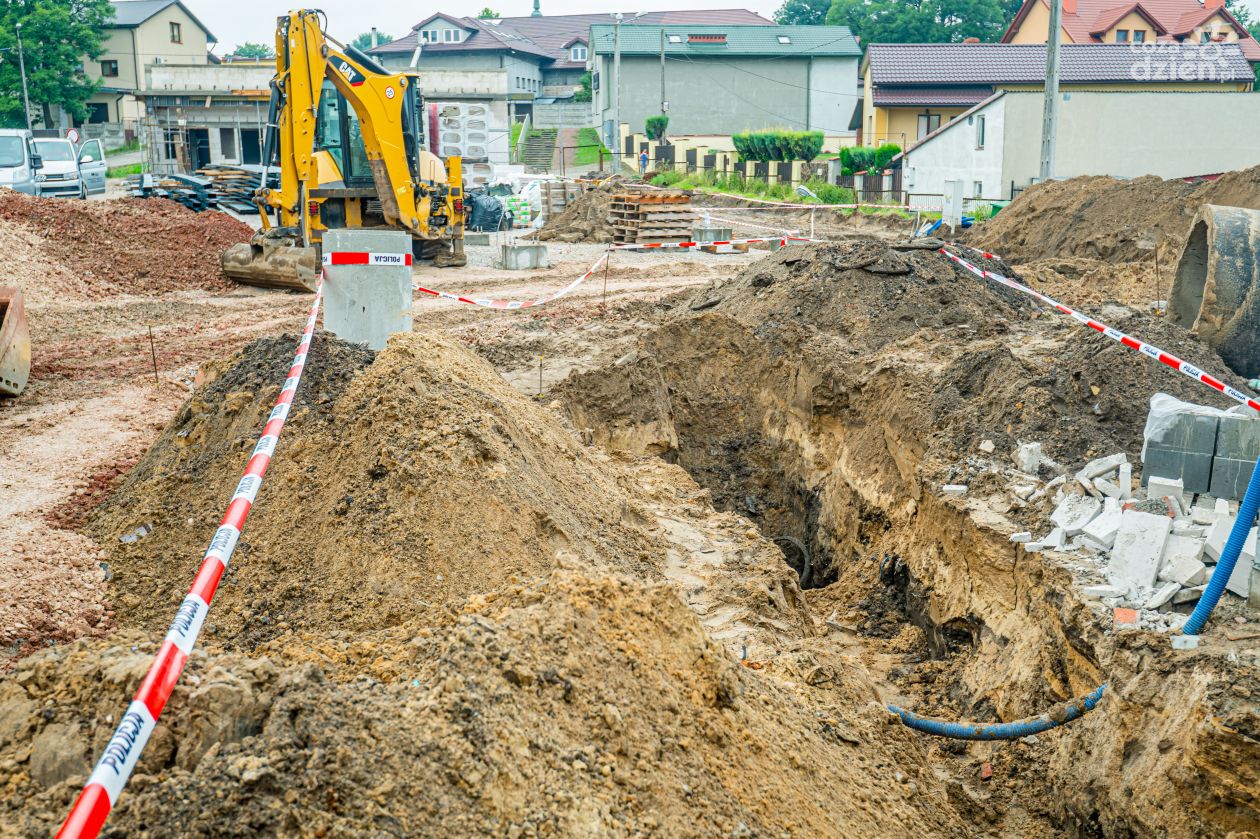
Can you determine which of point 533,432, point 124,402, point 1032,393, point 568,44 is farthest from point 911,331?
point 568,44

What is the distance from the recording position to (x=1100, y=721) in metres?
5.38

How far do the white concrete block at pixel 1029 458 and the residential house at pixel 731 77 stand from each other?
4814cm

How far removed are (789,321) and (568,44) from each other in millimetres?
71419

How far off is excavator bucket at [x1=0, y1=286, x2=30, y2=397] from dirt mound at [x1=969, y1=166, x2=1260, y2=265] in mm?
15602

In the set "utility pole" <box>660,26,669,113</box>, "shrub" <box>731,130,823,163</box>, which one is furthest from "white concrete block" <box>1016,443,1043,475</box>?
"utility pole" <box>660,26,669,113</box>

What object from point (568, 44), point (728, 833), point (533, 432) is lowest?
point (728, 833)

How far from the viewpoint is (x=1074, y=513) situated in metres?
6.86

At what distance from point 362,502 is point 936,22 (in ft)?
237

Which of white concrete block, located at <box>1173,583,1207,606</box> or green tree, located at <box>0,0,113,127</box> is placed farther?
green tree, located at <box>0,0,113,127</box>

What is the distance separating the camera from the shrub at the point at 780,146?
4219 cm

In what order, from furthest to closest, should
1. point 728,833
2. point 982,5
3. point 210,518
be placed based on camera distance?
point 982,5 → point 210,518 → point 728,833

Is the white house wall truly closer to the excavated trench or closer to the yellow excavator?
the yellow excavator

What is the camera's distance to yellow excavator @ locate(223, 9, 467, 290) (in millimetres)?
16375

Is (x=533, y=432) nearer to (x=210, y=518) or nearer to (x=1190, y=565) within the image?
(x=210, y=518)
